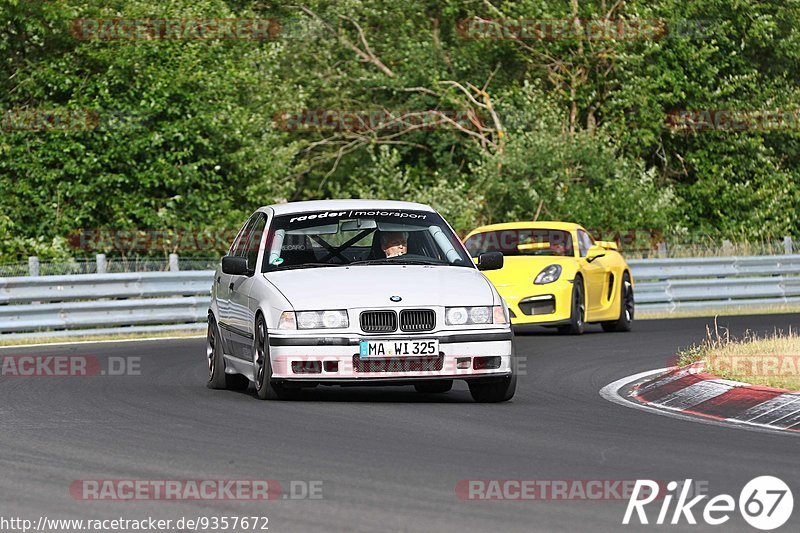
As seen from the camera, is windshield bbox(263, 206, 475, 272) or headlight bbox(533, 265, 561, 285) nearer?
windshield bbox(263, 206, 475, 272)

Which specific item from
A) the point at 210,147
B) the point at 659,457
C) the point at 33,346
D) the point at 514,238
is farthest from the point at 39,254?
the point at 659,457

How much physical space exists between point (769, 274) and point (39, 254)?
1360cm

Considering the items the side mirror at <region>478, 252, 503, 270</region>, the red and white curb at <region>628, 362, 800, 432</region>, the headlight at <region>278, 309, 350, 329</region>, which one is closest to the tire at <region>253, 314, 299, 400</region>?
the headlight at <region>278, 309, 350, 329</region>

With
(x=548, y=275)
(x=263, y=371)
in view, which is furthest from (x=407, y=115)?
(x=263, y=371)

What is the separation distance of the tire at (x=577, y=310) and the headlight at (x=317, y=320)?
374 inches

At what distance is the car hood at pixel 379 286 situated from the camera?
1175 cm

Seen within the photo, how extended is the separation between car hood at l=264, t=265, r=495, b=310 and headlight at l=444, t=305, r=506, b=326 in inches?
1.8

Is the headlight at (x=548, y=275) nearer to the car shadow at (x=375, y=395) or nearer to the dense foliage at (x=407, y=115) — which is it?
the car shadow at (x=375, y=395)

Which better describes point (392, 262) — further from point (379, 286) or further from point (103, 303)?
point (103, 303)

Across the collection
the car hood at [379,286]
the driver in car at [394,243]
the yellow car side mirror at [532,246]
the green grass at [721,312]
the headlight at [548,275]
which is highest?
the driver in car at [394,243]

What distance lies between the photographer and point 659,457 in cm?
895

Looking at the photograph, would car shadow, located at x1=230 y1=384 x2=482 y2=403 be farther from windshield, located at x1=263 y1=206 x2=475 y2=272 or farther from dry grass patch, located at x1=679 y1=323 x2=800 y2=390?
dry grass patch, located at x1=679 y1=323 x2=800 y2=390

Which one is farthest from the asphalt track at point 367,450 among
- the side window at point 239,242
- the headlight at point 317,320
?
the side window at point 239,242

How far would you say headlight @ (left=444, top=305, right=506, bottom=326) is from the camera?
38.7 feet
